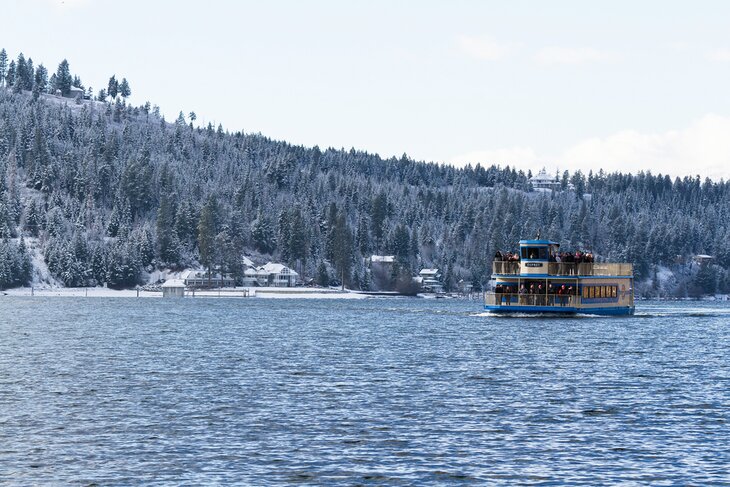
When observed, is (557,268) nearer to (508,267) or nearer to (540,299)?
(540,299)

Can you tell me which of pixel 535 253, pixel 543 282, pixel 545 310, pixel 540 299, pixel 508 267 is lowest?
pixel 545 310

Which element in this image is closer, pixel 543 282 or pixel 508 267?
pixel 508 267

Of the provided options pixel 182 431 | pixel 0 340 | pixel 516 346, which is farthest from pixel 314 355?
pixel 182 431

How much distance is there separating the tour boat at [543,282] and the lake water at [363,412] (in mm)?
25921

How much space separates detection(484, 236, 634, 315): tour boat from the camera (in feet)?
397

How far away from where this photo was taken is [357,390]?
57812 mm

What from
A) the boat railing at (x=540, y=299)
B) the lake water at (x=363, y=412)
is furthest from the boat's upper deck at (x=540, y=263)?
the lake water at (x=363, y=412)

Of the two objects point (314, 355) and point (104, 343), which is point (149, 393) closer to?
point (314, 355)

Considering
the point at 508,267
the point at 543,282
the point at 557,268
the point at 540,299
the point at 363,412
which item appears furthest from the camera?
the point at 540,299

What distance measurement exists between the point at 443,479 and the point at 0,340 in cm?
6651

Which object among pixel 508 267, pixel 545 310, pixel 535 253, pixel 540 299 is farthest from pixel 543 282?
pixel 508 267

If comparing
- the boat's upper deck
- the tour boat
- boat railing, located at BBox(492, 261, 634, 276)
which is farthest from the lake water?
boat railing, located at BBox(492, 261, 634, 276)

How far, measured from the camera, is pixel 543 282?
123000mm

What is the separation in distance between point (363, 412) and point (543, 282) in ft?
249
